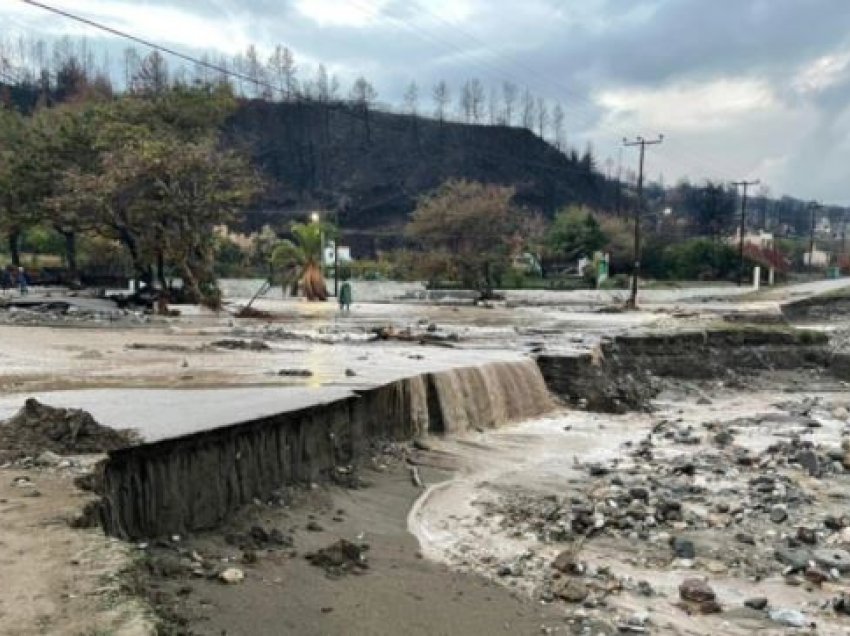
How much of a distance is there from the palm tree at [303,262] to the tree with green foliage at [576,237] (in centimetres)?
3010

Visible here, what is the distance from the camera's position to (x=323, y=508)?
35.3 feet

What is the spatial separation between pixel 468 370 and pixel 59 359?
867 cm

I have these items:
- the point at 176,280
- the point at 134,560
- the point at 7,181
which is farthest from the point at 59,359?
the point at 176,280

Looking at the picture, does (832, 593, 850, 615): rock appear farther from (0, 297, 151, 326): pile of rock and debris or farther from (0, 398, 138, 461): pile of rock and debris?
(0, 297, 151, 326): pile of rock and debris

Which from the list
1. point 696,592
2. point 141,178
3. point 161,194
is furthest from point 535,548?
point 141,178

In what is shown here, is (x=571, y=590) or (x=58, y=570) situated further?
(x=571, y=590)

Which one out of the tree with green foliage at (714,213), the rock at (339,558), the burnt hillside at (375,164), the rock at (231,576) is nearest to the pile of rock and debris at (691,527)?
the rock at (339,558)

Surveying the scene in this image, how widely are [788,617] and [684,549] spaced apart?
77.4 inches

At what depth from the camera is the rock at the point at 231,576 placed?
7711 mm

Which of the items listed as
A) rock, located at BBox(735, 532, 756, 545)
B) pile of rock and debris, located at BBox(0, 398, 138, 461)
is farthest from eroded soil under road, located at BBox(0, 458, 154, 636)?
rock, located at BBox(735, 532, 756, 545)

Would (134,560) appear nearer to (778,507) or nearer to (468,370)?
(778,507)

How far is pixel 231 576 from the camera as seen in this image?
7801 millimetres

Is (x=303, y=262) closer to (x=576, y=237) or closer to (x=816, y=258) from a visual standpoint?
(x=576, y=237)

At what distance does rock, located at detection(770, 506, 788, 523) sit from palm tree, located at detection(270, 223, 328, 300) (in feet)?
128
